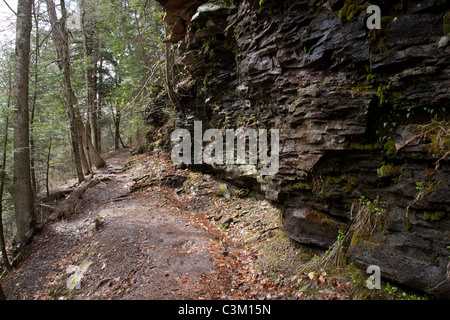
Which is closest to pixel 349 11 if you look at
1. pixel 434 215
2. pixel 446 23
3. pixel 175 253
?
pixel 446 23

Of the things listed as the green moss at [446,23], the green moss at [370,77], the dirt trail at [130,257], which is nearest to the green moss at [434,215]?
the green moss at [370,77]

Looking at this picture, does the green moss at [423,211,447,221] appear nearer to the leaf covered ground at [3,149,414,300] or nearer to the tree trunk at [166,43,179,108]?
the leaf covered ground at [3,149,414,300]

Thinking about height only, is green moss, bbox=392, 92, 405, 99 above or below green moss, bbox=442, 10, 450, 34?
below

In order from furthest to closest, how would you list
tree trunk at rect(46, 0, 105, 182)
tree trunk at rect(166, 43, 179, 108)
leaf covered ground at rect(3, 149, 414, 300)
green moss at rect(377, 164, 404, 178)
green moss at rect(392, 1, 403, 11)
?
tree trunk at rect(166, 43, 179, 108)
tree trunk at rect(46, 0, 105, 182)
leaf covered ground at rect(3, 149, 414, 300)
green moss at rect(377, 164, 404, 178)
green moss at rect(392, 1, 403, 11)

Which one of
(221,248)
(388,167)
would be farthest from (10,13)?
(388,167)

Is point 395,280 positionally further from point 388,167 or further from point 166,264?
point 166,264

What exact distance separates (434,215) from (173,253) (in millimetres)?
5124

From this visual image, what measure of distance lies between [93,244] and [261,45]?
7.31m

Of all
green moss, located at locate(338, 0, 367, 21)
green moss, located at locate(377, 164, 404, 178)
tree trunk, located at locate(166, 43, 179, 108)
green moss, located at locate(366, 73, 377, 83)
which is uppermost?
tree trunk, located at locate(166, 43, 179, 108)

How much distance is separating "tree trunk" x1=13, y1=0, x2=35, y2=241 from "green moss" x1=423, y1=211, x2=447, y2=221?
35.3 ft

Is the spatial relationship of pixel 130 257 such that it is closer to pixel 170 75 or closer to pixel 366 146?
pixel 366 146

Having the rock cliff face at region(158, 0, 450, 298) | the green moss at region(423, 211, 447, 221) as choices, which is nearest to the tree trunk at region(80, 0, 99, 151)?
the rock cliff face at region(158, 0, 450, 298)

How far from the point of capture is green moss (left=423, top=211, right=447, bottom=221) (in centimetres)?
309

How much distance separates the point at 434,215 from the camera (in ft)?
10.3
